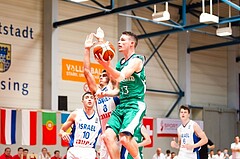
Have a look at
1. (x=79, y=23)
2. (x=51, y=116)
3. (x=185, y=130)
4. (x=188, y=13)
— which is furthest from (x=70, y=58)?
(x=185, y=130)

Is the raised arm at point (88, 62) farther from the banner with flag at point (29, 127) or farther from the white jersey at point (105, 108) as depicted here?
the banner with flag at point (29, 127)

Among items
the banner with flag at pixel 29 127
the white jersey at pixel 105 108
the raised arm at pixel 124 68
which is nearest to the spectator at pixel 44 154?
the banner with flag at pixel 29 127

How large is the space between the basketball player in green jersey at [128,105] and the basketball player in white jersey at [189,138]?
3.96 metres

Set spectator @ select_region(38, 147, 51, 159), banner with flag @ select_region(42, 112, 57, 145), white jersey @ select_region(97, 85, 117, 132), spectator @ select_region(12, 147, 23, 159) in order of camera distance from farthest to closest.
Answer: banner with flag @ select_region(42, 112, 57, 145), spectator @ select_region(38, 147, 51, 159), spectator @ select_region(12, 147, 23, 159), white jersey @ select_region(97, 85, 117, 132)

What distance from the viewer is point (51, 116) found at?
70.0 feet

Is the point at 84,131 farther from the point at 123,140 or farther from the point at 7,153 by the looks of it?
the point at 7,153

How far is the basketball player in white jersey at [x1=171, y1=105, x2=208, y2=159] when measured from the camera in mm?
11406

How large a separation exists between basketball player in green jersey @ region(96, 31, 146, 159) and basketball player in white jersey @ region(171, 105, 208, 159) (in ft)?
13.0

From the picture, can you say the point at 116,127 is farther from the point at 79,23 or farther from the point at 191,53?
the point at 191,53

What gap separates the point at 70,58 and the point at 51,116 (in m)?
3.54

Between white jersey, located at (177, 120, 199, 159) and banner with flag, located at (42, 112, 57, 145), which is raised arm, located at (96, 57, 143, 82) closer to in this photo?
white jersey, located at (177, 120, 199, 159)

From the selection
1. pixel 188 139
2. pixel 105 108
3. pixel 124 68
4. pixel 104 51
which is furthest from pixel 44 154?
pixel 104 51

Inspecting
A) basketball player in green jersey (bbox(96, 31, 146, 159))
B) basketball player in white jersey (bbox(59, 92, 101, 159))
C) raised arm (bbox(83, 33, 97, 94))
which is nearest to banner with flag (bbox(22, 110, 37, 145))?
basketball player in white jersey (bbox(59, 92, 101, 159))

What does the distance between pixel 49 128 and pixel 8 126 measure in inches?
79.3
